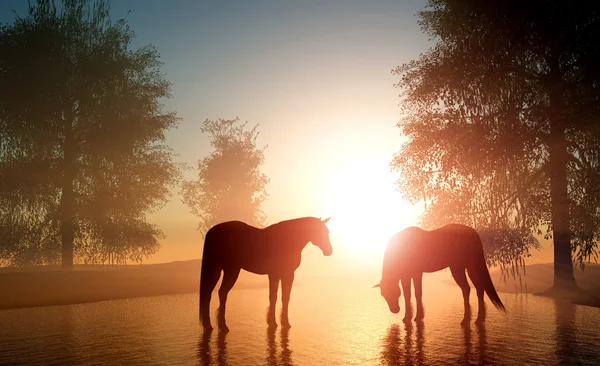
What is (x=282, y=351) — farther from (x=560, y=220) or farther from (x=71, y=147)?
(x=71, y=147)

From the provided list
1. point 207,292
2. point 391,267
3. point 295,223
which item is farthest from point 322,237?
point 207,292

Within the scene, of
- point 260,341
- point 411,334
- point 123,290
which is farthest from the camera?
point 123,290

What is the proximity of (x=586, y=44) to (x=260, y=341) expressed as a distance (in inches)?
708

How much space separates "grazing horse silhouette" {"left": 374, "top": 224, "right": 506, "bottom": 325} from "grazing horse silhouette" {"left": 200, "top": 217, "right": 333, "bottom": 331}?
6.53 feet

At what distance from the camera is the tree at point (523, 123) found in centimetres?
2242

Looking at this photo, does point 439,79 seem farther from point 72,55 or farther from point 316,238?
point 72,55

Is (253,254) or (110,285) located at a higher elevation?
(253,254)

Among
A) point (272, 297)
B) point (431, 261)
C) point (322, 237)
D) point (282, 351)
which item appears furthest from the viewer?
point (431, 261)

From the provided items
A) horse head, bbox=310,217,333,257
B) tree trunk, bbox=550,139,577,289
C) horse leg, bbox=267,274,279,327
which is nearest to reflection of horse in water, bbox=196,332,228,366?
horse leg, bbox=267,274,279,327

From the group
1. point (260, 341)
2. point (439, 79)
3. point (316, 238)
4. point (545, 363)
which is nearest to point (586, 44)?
point (439, 79)

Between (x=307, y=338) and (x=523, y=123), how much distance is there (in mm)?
15524

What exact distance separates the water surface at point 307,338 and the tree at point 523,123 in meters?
4.80

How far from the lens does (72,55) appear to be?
32062 millimetres

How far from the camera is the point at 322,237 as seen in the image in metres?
14.3
